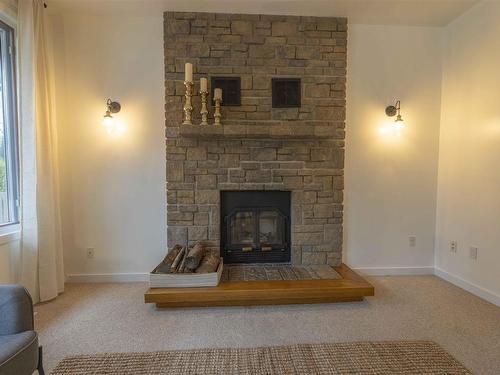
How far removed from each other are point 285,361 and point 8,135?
2.95 m

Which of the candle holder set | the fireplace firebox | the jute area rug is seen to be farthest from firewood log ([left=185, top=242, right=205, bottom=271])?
the candle holder set

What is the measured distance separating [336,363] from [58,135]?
3242 millimetres

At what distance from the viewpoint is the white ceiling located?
2.63 metres

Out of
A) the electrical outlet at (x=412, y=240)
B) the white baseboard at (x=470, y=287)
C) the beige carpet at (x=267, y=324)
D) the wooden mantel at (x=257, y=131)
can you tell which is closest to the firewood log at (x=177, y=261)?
the beige carpet at (x=267, y=324)

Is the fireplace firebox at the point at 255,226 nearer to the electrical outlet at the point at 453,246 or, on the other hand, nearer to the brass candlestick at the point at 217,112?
the brass candlestick at the point at 217,112

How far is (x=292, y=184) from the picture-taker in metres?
2.99

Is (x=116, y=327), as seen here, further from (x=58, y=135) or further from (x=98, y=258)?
(x=58, y=135)

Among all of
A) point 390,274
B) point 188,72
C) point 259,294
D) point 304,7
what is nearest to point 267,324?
point 259,294

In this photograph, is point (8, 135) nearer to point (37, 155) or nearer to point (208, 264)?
point (37, 155)

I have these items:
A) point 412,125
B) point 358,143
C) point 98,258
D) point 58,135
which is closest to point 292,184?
point 358,143

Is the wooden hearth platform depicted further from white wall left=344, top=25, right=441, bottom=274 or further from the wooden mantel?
the wooden mantel

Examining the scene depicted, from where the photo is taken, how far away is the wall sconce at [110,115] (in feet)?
9.25

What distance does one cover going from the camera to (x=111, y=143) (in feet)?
9.61

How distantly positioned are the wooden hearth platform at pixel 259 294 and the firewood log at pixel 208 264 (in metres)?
0.16
